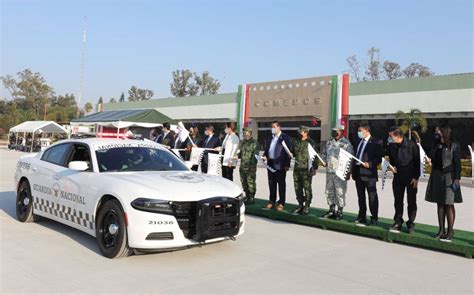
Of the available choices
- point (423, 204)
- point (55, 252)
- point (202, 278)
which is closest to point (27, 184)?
point (55, 252)

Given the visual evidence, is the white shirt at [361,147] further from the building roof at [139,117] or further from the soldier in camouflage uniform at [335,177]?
the building roof at [139,117]

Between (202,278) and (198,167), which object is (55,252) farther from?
(198,167)

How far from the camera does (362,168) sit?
7102 millimetres

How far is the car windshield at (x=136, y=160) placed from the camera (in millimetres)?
5969

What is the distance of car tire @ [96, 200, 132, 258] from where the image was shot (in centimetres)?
502

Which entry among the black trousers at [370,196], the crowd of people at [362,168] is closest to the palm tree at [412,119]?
the crowd of people at [362,168]

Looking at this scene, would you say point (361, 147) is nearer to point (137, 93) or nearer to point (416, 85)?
point (416, 85)

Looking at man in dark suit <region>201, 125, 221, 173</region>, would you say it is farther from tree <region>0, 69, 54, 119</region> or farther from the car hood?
tree <region>0, 69, 54, 119</region>

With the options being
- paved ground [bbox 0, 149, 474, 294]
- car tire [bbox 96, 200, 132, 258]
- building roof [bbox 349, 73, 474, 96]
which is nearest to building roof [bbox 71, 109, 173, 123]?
building roof [bbox 349, 73, 474, 96]

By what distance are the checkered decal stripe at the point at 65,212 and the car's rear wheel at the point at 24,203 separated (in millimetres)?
235

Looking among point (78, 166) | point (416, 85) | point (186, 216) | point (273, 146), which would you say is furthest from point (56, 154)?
point (416, 85)

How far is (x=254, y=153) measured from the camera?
924 centimetres

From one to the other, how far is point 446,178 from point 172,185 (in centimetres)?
385

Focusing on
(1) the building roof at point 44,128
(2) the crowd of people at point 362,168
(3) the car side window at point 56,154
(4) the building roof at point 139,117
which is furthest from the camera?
(1) the building roof at point 44,128
